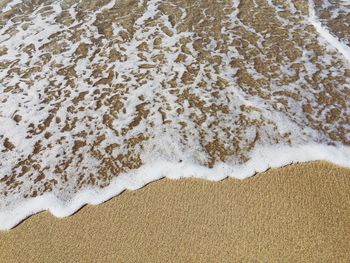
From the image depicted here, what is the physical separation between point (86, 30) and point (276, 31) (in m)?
2.33

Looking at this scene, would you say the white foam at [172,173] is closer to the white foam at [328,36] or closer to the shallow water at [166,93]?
the shallow water at [166,93]

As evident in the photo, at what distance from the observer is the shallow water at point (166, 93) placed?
3.21 metres

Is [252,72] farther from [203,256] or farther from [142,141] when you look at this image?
[203,256]

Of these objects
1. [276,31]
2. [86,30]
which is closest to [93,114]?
[86,30]

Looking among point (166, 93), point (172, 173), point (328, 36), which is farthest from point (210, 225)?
point (328, 36)

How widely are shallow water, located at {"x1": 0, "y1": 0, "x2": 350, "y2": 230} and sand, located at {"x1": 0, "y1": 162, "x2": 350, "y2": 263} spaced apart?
0.55ft

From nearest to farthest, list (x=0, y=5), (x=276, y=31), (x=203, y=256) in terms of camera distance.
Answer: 1. (x=203, y=256)
2. (x=276, y=31)
3. (x=0, y=5)

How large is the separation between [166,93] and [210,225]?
160 centimetres

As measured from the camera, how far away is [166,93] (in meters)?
3.92

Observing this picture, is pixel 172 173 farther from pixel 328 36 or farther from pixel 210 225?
pixel 328 36

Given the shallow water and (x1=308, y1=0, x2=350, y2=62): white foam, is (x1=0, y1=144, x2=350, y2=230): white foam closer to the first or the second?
the shallow water

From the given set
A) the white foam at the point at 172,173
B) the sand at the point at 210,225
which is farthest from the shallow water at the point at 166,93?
the sand at the point at 210,225

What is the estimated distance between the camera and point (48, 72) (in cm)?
443

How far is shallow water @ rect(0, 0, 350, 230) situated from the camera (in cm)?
321
